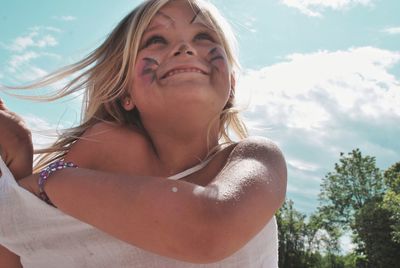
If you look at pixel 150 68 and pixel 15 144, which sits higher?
pixel 150 68

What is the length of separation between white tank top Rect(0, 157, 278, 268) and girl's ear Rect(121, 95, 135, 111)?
85 cm

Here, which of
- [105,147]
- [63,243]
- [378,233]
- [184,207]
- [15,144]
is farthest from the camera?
[378,233]

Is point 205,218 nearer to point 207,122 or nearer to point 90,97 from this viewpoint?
point 207,122

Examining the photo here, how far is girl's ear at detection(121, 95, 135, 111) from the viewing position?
2.54 m

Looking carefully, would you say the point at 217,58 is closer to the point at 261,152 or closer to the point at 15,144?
the point at 261,152

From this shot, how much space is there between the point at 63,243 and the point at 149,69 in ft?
3.07

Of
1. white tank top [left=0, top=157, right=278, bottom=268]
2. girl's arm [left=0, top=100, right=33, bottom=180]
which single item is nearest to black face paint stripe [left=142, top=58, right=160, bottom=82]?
girl's arm [left=0, top=100, right=33, bottom=180]

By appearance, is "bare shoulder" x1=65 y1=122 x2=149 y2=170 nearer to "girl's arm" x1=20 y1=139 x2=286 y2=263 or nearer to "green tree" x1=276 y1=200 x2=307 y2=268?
"girl's arm" x1=20 y1=139 x2=286 y2=263

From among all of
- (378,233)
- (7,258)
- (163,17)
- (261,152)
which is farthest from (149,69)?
(378,233)

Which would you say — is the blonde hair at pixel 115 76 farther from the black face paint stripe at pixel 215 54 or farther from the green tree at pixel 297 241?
the green tree at pixel 297 241

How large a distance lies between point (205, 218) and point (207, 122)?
1.03m

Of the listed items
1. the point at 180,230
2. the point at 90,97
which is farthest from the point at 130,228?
the point at 90,97

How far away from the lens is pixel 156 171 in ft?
7.20

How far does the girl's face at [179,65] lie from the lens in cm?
212
